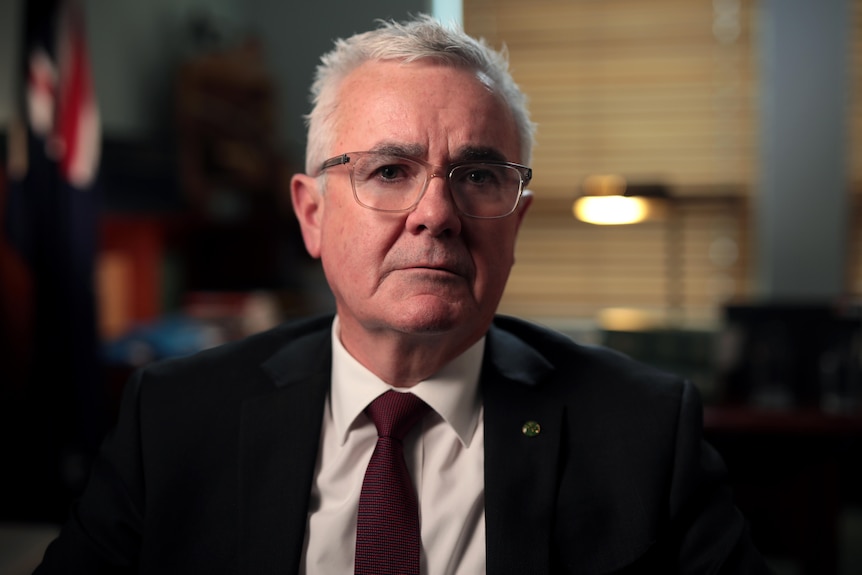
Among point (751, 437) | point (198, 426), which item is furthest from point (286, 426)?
point (751, 437)

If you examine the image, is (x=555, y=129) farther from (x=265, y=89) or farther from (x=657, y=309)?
(x=265, y=89)

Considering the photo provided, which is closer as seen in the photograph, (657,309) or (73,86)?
(73,86)

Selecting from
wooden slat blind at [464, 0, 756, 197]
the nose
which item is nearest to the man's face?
the nose

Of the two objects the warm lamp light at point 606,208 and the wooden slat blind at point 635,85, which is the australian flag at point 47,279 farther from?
the wooden slat blind at point 635,85

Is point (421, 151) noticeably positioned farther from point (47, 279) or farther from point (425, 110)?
point (47, 279)

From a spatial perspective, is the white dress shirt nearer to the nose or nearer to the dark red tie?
the dark red tie

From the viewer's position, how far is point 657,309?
3.98 m

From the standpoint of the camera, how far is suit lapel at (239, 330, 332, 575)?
3.60 feet

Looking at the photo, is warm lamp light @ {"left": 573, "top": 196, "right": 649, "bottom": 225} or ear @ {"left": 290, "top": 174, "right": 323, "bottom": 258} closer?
ear @ {"left": 290, "top": 174, "right": 323, "bottom": 258}

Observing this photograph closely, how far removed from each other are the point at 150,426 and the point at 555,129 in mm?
3218

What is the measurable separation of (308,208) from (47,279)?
56.6 inches

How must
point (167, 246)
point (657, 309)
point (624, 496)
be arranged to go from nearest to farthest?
point (624, 496) < point (167, 246) < point (657, 309)

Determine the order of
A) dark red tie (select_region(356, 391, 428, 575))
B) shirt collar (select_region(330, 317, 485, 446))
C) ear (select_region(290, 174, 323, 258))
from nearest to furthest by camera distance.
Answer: dark red tie (select_region(356, 391, 428, 575))
shirt collar (select_region(330, 317, 485, 446))
ear (select_region(290, 174, 323, 258))

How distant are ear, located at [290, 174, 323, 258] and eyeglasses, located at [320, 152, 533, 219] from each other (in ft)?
0.45
